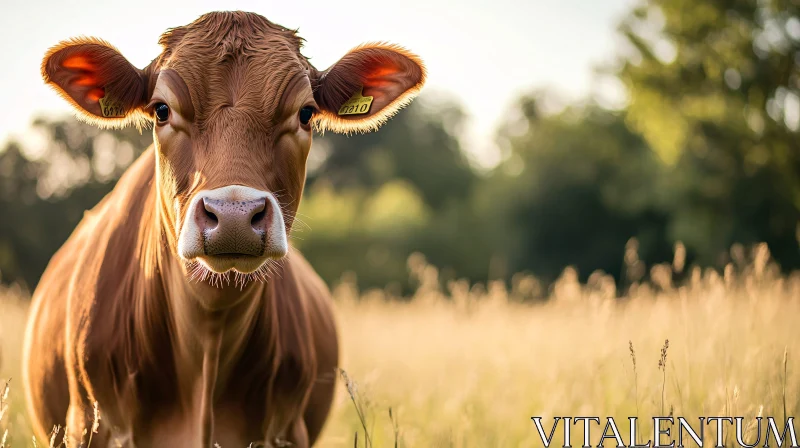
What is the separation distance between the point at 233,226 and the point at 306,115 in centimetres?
83

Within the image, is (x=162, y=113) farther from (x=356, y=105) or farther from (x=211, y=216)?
(x=356, y=105)

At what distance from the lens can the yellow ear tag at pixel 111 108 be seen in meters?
3.12

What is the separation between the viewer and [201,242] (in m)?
2.39

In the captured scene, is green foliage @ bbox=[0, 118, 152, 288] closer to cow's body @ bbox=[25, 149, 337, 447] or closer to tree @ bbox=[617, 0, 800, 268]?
tree @ bbox=[617, 0, 800, 268]

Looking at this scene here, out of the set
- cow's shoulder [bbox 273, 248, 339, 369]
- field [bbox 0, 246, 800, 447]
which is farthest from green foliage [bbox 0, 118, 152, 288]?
cow's shoulder [bbox 273, 248, 339, 369]

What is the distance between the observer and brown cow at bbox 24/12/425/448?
2.61 m

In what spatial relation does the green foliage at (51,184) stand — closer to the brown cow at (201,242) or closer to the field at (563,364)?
the field at (563,364)

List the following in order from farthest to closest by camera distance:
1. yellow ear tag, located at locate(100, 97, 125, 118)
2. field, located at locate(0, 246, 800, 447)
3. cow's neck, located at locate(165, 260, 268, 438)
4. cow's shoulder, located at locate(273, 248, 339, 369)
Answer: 1. field, located at locate(0, 246, 800, 447)
2. cow's shoulder, located at locate(273, 248, 339, 369)
3. yellow ear tag, located at locate(100, 97, 125, 118)
4. cow's neck, located at locate(165, 260, 268, 438)

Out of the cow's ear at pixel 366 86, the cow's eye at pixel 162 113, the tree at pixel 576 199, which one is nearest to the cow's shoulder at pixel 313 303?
the cow's ear at pixel 366 86

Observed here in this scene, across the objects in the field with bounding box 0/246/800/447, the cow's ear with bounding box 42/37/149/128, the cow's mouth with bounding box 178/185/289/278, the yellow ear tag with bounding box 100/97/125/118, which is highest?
the cow's ear with bounding box 42/37/149/128

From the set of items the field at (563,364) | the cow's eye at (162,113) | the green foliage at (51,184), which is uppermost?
the green foliage at (51,184)

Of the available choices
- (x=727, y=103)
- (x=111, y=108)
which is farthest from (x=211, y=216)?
(x=727, y=103)

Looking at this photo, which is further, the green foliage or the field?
the green foliage

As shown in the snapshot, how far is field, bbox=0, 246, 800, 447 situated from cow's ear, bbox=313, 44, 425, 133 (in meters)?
1.28
